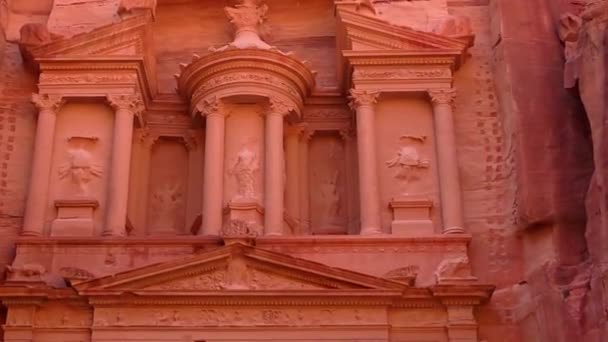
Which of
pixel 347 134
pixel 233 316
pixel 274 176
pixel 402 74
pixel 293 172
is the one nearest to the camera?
pixel 233 316

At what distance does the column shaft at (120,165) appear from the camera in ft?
49.1

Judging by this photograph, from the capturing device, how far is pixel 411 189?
15359 millimetres

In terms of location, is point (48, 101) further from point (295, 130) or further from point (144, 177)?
point (295, 130)

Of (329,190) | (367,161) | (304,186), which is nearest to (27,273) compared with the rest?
(304,186)

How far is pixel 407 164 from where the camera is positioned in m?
15.5

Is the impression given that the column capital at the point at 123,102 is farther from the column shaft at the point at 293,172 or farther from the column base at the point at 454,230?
the column base at the point at 454,230

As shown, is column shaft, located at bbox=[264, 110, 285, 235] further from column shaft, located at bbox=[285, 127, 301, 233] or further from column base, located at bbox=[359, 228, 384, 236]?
column base, located at bbox=[359, 228, 384, 236]

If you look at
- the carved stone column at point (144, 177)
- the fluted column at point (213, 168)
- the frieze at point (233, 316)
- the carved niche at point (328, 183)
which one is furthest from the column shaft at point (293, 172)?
the frieze at point (233, 316)

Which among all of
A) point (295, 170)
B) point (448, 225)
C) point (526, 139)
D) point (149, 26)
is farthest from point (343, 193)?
point (149, 26)

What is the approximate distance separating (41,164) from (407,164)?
18.5ft

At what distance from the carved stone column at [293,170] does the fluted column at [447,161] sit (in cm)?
236

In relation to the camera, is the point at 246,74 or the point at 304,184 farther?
the point at 304,184

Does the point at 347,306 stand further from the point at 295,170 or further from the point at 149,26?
the point at 149,26

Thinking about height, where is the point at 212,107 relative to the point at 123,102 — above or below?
below
